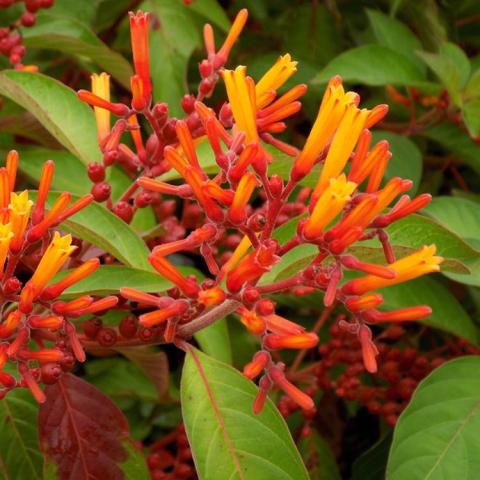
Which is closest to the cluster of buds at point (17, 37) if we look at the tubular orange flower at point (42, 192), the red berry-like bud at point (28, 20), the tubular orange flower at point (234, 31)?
the red berry-like bud at point (28, 20)

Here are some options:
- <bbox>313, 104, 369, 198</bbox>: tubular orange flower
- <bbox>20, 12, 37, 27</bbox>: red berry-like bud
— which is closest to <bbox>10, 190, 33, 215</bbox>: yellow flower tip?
<bbox>313, 104, 369, 198</bbox>: tubular orange flower

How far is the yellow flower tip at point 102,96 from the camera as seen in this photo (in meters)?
1.27

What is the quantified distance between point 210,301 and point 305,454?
0.87m

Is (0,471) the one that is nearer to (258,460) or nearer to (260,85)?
(258,460)

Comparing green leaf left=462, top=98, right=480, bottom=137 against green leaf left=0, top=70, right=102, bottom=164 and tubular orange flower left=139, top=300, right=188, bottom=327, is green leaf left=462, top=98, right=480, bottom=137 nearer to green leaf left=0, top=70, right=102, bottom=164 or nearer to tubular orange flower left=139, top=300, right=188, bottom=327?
green leaf left=0, top=70, right=102, bottom=164

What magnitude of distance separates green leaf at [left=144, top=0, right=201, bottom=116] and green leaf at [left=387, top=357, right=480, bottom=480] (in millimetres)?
781

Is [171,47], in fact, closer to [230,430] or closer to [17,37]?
[17,37]

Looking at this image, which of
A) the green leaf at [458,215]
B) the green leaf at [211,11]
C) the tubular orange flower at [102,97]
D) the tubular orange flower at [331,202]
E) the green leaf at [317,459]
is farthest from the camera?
the green leaf at [211,11]

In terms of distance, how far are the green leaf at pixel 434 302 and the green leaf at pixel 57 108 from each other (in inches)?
21.2

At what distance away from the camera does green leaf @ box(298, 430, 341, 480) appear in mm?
1735

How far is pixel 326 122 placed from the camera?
1.00 m

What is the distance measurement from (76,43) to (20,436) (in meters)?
0.71

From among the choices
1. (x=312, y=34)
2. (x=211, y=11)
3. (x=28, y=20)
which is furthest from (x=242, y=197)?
(x=312, y=34)

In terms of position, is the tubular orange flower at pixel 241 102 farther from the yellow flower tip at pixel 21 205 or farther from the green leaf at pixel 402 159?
the green leaf at pixel 402 159
